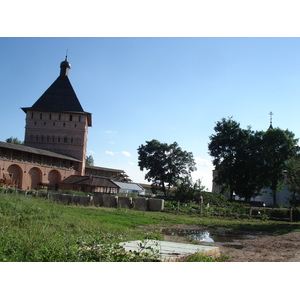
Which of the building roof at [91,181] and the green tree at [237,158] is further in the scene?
the building roof at [91,181]

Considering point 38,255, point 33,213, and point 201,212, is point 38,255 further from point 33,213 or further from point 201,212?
point 201,212

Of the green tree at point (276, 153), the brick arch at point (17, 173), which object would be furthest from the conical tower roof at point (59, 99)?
the green tree at point (276, 153)

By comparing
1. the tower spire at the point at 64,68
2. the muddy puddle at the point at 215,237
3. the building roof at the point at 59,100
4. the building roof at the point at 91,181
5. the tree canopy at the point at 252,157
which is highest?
the tower spire at the point at 64,68

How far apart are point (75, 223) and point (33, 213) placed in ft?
4.10

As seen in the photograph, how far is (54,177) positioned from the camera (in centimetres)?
4894

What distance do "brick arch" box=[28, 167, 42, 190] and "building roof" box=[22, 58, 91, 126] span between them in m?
14.4

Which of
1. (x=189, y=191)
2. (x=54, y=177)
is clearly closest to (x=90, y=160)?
(x=54, y=177)

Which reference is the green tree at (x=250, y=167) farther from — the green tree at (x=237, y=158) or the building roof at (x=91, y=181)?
the building roof at (x=91, y=181)

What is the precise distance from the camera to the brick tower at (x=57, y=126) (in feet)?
185

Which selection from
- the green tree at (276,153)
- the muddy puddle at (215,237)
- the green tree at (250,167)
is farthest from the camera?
the green tree at (276,153)

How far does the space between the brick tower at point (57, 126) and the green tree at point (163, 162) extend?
11.0 m

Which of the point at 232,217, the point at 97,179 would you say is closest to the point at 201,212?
the point at 232,217

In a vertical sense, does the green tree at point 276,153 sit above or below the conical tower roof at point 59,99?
below

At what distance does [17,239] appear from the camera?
206 inches
